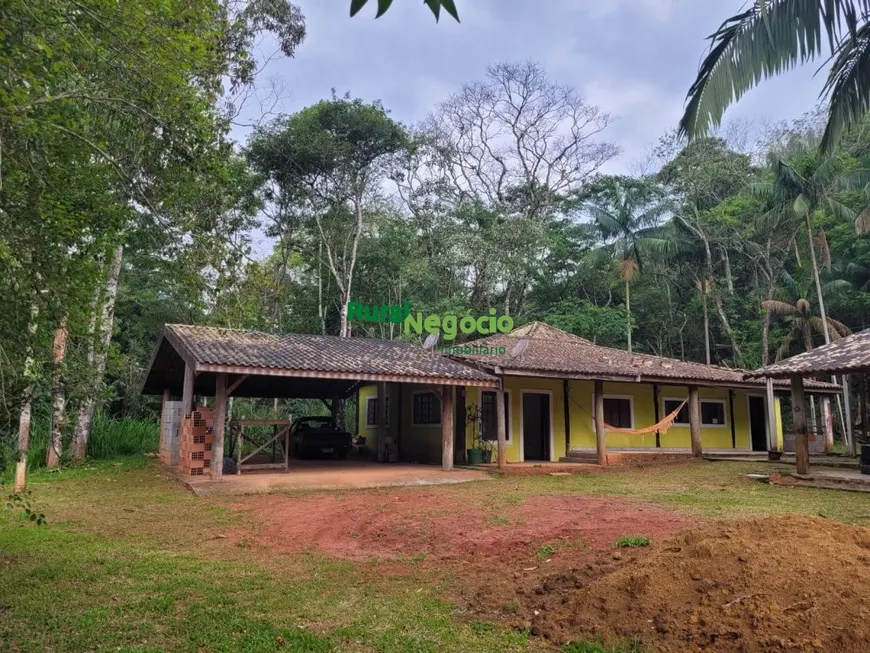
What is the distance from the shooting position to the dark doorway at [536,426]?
16250mm

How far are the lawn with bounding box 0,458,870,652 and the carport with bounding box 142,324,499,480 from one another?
229cm

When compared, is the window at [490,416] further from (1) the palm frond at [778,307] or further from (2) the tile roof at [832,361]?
(1) the palm frond at [778,307]

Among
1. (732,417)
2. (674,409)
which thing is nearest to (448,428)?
(674,409)

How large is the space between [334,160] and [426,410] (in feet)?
36.9

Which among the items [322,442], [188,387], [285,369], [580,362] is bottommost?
[322,442]

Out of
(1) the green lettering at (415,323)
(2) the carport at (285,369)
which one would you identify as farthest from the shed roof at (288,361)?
(1) the green lettering at (415,323)

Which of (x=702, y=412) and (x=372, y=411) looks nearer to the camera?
(x=702, y=412)

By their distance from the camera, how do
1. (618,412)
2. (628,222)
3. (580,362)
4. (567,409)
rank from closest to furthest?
(580,362)
(567,409)
(618,412)
(628,222)

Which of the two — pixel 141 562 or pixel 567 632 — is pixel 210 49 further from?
pixel 567 632

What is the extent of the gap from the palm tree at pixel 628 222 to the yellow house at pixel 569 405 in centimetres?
974

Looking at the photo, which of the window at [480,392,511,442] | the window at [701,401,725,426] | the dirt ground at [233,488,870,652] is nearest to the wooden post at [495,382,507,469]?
the window at [480,392,511,442]

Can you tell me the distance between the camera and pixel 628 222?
29250 mm

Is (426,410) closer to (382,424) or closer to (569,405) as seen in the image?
(382,424)

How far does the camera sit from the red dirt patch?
621cm
